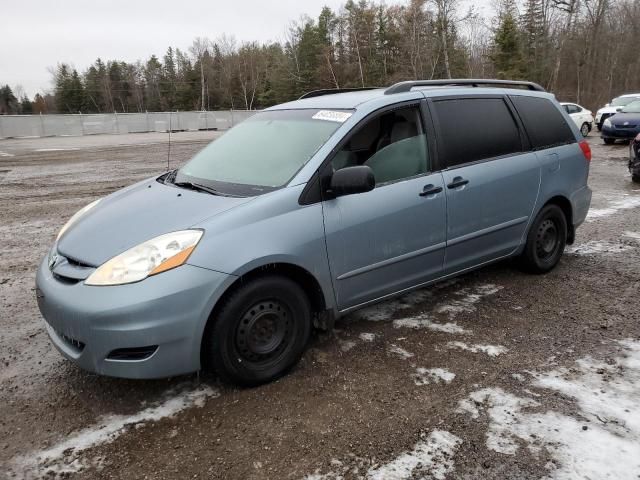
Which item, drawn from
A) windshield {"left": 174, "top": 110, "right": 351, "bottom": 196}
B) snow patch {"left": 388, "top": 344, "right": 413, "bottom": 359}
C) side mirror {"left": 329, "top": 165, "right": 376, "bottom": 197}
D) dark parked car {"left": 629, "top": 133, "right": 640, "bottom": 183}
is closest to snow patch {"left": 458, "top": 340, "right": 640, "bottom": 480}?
snow patch {"left": 388, "top": 344, "right": 413, "bottom": 359}

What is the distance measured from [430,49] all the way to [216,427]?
46566 millimetres

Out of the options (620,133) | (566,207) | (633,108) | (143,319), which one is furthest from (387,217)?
(633,108)

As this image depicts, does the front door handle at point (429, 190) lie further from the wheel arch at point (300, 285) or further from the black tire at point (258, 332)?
the black tire at point (258, 332)

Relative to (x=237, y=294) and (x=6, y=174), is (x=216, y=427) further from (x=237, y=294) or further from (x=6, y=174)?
(x=6, y=174)

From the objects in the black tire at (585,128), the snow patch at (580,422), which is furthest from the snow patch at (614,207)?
the black tire at (585,128)

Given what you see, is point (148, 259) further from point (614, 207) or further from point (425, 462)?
point (614, 207)

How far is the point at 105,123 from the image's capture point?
36.0 m

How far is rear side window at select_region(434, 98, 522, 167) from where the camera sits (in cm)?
384

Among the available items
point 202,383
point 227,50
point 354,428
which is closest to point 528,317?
point 354,428

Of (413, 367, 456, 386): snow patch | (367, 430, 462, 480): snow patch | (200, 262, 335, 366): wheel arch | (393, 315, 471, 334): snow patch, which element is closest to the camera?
(367, 430, 462, 480): snow patch

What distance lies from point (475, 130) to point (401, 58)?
160 ft

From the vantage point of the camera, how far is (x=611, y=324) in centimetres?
375

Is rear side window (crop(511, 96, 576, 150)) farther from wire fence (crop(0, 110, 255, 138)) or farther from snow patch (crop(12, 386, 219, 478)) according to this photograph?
wire fence (crop(0, 110, 255, 138))

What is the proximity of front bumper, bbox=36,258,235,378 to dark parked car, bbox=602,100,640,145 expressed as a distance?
18.1 meters
